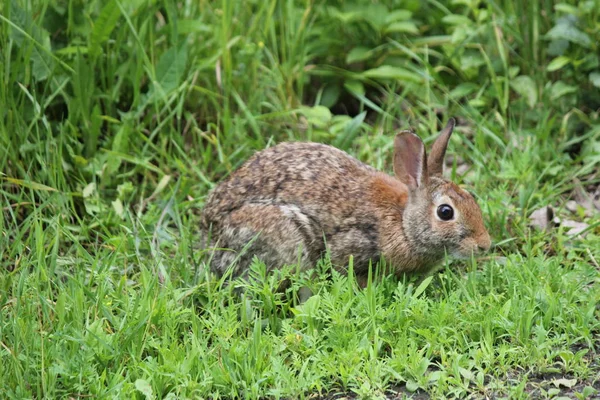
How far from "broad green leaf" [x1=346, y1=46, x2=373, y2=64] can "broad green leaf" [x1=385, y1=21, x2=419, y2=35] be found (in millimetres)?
235

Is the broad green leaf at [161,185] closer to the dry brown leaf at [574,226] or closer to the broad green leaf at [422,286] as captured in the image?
the broad green leaf at [422,286]

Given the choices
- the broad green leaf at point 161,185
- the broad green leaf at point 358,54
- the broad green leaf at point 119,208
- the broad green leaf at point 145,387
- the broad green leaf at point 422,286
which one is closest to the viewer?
the broad green leaf at point 145,387

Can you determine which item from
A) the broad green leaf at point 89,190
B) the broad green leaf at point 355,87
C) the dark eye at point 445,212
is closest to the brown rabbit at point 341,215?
the dark eye at point 445,212

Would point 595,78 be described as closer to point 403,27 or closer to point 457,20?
point 457,20

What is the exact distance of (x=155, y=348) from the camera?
14.7 ft

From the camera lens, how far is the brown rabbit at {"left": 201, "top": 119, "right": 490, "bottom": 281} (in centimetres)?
513

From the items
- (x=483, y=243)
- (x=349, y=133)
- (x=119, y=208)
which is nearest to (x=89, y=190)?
(x=119, y=208)

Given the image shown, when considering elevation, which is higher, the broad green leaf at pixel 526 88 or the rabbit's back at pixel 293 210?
the broad green leaf at pixel 526 88

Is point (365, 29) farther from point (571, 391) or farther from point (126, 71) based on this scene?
point (571, 391)

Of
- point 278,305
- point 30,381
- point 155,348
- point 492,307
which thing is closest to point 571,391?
point 492,307

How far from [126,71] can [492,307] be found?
118 inches

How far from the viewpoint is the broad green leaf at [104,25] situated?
5.96 m

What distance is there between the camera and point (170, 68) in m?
6.31

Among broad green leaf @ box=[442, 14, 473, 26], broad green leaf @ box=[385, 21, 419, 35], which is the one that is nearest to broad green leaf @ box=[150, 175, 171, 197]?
broad green leaf @ box=[385, 21, 419, 35]
